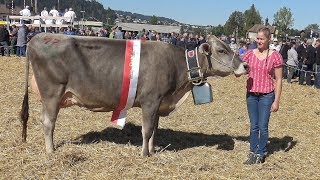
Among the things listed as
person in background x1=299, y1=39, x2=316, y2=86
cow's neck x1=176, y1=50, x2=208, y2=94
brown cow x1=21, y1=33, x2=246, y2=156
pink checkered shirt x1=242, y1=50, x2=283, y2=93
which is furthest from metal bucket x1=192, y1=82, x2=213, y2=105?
person in background x1=299, y1=39, x2=316, y2=86

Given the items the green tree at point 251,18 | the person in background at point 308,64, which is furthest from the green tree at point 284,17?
the person in background at point 308,64

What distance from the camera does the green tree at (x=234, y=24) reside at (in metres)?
77.1

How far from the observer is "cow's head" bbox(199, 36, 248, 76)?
6.25 meters

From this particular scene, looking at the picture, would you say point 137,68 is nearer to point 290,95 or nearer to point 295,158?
point 295,158

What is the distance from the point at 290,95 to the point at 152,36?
514 inches

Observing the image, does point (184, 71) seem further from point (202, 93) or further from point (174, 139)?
point (174, 139)

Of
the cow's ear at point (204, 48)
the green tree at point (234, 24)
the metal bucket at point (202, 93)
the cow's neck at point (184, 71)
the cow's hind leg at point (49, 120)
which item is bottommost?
the cow's hind leg at point (49, 120)

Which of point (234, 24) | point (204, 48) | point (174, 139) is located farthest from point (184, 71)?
point (234, 24)

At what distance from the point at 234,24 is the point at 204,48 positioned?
74618 millimetres

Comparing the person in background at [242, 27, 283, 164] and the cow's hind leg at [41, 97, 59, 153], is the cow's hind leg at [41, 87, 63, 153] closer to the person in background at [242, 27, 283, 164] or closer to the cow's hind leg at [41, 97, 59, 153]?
the cow's hind leg at [41, 97, 59, 153]

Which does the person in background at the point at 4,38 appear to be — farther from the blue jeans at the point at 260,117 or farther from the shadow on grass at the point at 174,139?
the blue jeans at the point at 260,117

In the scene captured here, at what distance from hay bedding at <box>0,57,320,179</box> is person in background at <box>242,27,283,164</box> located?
1.57 feet

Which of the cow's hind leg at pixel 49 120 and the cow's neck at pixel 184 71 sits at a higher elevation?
the cow's neck at pixel 184 71

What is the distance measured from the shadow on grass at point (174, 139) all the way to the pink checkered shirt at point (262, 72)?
1395 mm
